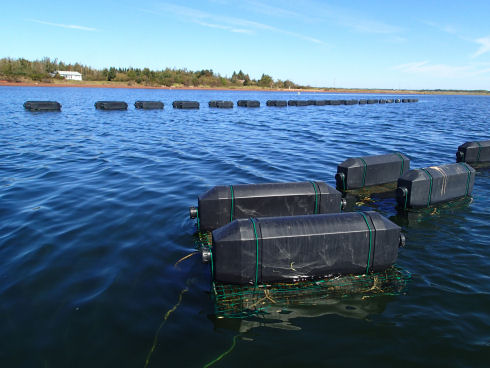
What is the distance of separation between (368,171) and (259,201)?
662 cm

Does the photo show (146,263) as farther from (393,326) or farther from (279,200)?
(393,326)

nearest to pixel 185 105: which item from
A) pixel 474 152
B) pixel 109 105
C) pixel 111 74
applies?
pixel 109 105

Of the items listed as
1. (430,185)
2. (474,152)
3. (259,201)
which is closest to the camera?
(259,201)

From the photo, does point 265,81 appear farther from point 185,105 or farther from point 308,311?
point 308,311

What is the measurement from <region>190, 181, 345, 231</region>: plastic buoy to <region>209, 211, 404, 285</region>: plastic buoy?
211 cm

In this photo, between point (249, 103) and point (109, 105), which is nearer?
point (109, 105)

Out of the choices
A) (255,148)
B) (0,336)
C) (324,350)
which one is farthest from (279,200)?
(255,148)

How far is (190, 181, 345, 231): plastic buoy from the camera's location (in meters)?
8.63

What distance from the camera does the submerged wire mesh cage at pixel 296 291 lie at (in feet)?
20.1

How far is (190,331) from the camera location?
5.52 metres

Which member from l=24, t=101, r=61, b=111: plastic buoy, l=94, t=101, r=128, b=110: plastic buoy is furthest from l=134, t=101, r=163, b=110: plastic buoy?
l=24, t=101, r=61, b=111: plastic buoy

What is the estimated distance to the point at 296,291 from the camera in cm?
650

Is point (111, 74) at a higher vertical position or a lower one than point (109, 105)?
higher

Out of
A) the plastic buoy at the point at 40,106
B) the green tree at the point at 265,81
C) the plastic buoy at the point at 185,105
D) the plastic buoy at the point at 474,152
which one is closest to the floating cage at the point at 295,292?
the plastic buoy at the point at 474,152
